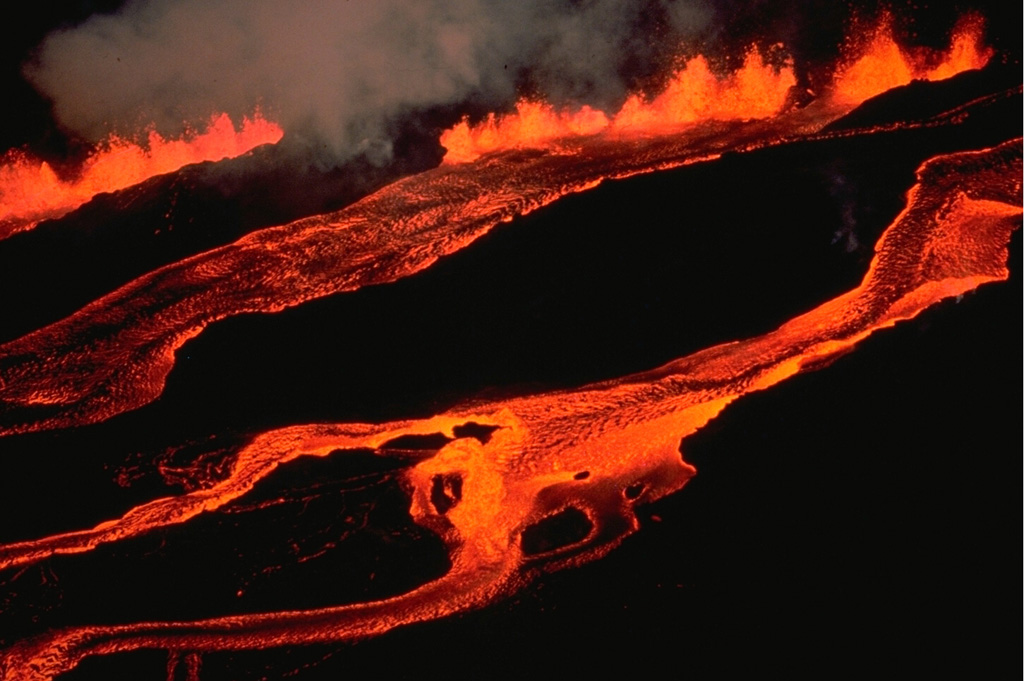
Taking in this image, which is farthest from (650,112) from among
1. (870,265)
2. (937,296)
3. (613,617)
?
(613,617)

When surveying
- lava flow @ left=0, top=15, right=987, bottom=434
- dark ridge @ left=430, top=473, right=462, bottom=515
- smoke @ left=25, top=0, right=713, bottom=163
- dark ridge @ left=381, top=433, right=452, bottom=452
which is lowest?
dark ridge @ left=430, top=473, right=462, bottom=515

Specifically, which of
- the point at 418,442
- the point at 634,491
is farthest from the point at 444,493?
the point at 634,491

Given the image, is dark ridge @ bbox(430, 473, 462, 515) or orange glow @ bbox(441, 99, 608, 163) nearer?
dark ridge @ bbox(430, 473, 462, 515)

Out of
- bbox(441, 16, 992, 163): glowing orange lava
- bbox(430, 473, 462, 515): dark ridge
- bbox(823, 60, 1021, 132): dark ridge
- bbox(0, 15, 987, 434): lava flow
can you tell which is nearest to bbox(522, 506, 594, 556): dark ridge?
bbox(430, 473, 462, 515): dark ridge

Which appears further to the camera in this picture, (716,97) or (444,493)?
(716,97)

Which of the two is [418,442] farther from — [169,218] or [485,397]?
[169,218]

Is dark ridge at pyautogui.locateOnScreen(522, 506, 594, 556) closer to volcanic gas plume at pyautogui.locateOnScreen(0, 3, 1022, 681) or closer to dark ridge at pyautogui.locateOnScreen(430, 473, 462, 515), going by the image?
volcanic gas plume at pyautogui.locateOnScreen(0, 3, 1022, 681)
